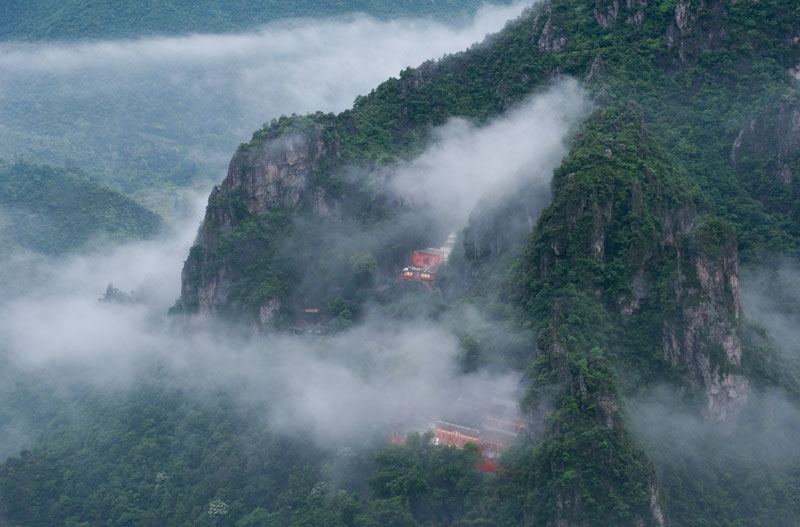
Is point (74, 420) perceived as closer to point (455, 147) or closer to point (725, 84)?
point (455, 147)

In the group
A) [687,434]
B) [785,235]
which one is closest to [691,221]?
[785,235]

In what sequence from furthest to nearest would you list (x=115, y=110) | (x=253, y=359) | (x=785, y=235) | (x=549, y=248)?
(x=115, y=110)
(x=253, y=359)
(x=785, y=235)
(x=549, y=248)

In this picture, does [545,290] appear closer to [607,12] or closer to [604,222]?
[604,222]

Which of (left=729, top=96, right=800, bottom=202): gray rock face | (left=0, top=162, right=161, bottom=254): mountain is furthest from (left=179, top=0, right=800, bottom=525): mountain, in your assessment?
(left=0, top=162, right=161, bottom=254): mountain

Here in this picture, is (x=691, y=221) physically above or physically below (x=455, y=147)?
below

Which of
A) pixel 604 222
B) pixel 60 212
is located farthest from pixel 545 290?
pixel 60 212

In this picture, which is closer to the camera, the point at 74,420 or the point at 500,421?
the point at 500,421

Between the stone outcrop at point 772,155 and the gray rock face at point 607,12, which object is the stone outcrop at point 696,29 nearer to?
the gray rock face at point 607,12

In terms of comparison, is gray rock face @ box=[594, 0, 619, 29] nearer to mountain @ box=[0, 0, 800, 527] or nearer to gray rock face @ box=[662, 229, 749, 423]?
mountain @ box=[0, 0, 800, 527]
